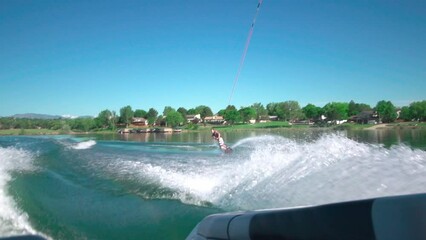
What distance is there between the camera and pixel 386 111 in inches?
1873

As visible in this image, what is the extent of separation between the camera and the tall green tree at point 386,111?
46.6 m

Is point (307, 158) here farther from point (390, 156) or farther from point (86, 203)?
point (86, 203)

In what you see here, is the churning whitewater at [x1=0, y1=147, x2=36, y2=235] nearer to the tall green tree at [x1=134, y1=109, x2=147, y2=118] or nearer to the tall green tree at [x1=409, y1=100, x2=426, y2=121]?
the tall green tree at [x1=134, y1=109, x2=147, y2=118]

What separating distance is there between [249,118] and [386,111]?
1381 inches

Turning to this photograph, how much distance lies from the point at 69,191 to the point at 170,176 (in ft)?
6.96

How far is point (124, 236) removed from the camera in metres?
4.16

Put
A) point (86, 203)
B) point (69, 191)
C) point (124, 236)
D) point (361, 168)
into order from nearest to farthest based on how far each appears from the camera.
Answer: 1. point (124, 236)
2. point (361, 168)
3. point (86, 203)
4. point (69, 191)

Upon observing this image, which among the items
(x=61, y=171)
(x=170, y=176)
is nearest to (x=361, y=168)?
(x=170, y=176)

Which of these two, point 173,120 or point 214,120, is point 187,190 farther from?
point 214,120

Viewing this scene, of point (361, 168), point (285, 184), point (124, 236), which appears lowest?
point (124, 236)

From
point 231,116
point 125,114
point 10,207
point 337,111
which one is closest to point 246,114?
point 231,116

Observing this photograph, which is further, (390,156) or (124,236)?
(390,156)

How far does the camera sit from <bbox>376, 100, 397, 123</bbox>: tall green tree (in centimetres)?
4657

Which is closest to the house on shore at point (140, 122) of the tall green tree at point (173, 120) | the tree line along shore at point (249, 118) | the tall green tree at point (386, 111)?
the tree line along shore at point (249, 118)
